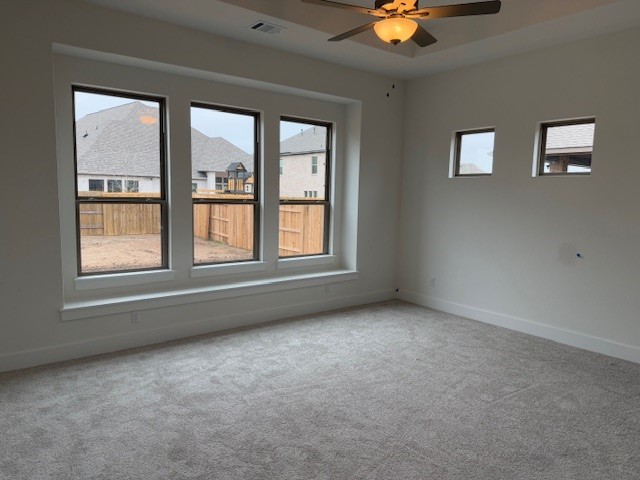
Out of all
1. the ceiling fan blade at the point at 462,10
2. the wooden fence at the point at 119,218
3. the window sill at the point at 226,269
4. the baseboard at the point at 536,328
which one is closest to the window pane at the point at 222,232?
the window sill at the point at 226,269

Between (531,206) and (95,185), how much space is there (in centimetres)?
445

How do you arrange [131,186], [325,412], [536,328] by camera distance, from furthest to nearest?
[536,328] → [131,186] → [325,412]

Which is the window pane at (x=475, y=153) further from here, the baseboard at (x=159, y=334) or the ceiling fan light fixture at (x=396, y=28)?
the ceiling fan light fixture at (x=396, y=28)

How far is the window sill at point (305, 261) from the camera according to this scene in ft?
17.4

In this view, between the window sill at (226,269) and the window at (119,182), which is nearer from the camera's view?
the window at (119,182)

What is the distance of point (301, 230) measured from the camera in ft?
18.3

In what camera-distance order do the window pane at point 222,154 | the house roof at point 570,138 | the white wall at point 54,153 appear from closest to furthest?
the white wall at point 54,153 → the house roof at point 570,138 → the window pane at point 222,154

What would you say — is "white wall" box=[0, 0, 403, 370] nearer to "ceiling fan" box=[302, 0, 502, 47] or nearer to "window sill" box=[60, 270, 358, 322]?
"window sill" box=[60, 270, 358, 322]

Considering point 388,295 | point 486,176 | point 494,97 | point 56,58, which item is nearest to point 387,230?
point 388,295

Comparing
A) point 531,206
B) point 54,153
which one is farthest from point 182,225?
point 531,206

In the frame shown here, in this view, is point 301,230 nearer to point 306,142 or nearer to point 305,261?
point 305,261

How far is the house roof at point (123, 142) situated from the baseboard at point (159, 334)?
157cm

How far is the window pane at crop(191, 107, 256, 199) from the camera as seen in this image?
4.62 meters

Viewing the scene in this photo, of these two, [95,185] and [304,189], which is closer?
[95,185]
